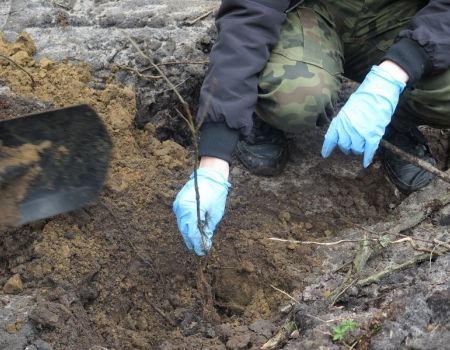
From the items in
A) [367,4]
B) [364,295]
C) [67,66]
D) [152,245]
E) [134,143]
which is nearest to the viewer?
[364,295]

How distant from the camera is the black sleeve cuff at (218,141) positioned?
1.91 m

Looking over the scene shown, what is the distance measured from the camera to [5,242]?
1.90 m

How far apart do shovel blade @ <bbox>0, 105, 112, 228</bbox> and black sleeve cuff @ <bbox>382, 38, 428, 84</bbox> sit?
3.06 feet

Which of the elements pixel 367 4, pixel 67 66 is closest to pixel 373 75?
pixel 367 4

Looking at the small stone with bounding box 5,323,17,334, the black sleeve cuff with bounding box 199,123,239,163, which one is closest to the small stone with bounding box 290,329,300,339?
the black sleeve cuff with bounding box 199,123,239,163

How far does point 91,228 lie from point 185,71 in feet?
2.68

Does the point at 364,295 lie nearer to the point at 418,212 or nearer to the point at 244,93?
the point at 418,212

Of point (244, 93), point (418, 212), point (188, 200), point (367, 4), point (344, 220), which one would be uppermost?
point (367, 4)

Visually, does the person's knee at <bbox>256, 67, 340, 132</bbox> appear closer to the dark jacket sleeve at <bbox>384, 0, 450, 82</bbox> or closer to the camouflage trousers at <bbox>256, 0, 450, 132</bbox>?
the camouflage trousers at <bbox>256, 0, 450, 132</bbox>

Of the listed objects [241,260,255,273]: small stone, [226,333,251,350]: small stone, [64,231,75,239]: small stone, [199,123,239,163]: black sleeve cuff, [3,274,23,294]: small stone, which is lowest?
[241,260,255,273]: small stone

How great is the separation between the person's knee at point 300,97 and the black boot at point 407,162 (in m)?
0.40

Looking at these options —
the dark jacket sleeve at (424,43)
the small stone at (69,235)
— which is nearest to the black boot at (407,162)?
the dark jacket sleeve at (424,43)

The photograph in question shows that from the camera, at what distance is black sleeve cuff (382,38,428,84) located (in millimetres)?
1938

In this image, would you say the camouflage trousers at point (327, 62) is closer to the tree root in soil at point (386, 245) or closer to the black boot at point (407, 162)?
the black boot at point (407, 162)
